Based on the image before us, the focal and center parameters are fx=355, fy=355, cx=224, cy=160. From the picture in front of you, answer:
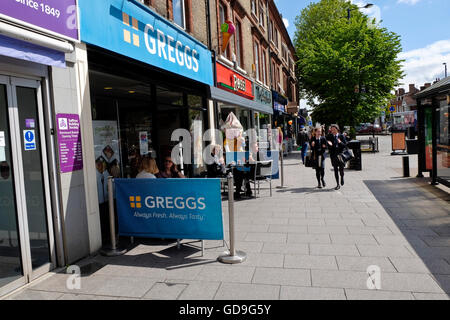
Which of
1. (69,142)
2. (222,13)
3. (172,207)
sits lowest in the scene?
(172,207)

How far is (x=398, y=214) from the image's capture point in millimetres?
6750

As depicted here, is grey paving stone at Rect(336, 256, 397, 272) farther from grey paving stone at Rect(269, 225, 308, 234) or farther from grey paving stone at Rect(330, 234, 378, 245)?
grey paving stone at Rect(269, 225, 308, 234)

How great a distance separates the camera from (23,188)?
4.09 meters

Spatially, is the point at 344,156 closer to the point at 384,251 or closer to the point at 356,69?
the point at 384,251

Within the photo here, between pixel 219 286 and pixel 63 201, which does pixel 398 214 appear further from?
pixel 63 201

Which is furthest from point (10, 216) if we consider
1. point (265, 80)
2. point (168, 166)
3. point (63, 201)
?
point (265, 80)

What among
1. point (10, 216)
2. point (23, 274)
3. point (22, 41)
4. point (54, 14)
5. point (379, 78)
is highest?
point (379, 78)

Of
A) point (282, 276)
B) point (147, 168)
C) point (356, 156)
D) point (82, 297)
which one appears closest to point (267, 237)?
point (282, 276)

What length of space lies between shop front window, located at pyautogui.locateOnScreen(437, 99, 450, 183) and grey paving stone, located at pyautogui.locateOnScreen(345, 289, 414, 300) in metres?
6.13

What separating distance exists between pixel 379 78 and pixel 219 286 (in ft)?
62.0

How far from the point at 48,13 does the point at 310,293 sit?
4279 mm

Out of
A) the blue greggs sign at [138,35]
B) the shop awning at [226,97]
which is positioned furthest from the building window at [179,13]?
the shop awning at [226,97]

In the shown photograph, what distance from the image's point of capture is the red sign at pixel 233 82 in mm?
11731
